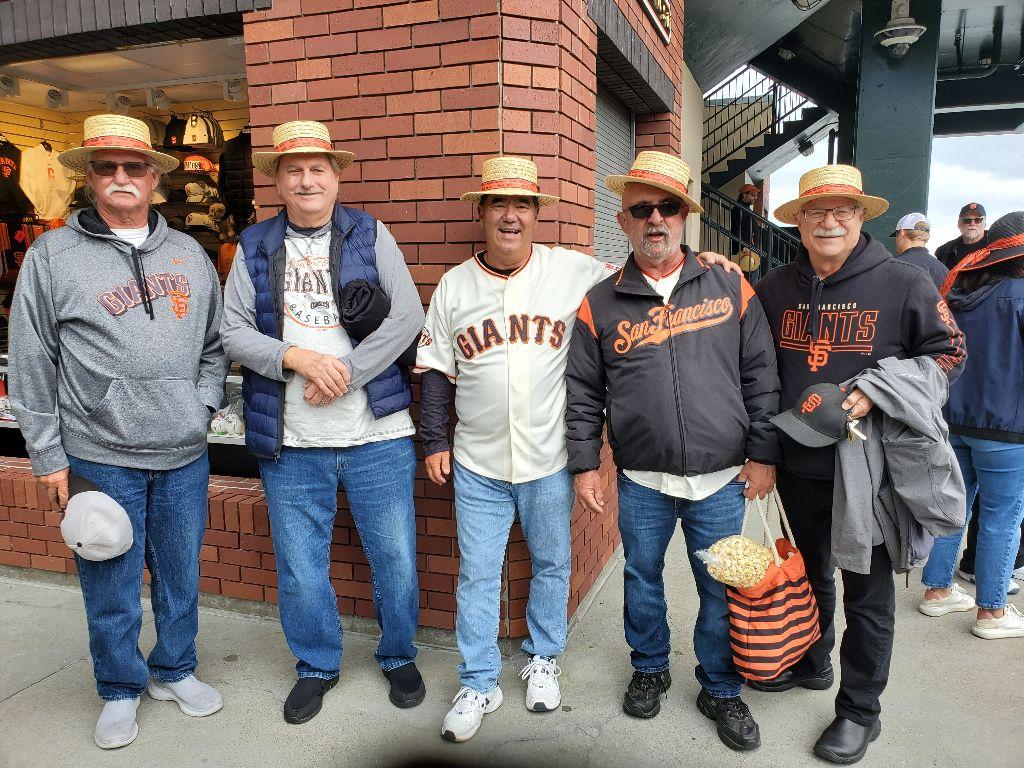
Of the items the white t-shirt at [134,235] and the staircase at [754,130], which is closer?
the white t-shirt at [134,235]

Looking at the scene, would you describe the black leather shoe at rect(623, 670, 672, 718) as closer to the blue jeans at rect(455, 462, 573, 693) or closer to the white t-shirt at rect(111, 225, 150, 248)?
the blue jeans at rect(455, 462, 573, 693)

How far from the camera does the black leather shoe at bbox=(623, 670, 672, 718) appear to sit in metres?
2.84

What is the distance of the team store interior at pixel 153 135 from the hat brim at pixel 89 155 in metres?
2.00

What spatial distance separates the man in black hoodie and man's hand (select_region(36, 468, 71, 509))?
2670mm

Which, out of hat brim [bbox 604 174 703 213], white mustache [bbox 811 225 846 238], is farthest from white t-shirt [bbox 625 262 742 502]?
white mustache [bbox 811 225 846 238]

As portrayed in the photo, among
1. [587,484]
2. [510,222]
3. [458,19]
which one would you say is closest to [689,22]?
[458,19]

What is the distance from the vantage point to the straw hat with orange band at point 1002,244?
3.16 metres

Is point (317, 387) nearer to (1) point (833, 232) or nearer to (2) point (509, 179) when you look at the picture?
(2) point (509, 179)

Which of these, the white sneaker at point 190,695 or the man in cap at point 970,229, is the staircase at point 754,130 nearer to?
the man in cap at point 970,229

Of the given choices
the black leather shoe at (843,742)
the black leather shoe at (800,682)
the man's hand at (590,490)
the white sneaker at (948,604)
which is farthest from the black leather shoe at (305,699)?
the white sneaker at (948,604)

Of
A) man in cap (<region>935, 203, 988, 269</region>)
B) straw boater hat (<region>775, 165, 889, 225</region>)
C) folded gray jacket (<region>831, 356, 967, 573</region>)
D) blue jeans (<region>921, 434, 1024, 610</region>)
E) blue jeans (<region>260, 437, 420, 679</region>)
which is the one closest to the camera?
folded gray jacket (<region>831, 356, 967, 573</region>)

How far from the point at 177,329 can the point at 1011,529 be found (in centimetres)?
388

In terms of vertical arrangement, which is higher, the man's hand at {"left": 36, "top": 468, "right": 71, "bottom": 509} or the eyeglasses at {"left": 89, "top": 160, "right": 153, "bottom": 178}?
the eyeglasses at {"left": 89, "top": 160, "right": 153, "bottom": 178}

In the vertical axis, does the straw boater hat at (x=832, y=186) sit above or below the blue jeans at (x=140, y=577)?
above
